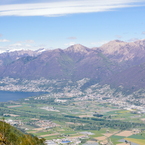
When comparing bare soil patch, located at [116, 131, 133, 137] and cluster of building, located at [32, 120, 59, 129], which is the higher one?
cluster of building, located at [32, 120, 59, 129]

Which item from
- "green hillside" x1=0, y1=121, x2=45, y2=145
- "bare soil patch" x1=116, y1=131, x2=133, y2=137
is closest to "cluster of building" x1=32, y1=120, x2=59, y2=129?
"bare soil patch" x1=116, y1=131, x2=133, y2=137

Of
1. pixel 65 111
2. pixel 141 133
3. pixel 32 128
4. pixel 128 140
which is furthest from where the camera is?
pixel 65 111

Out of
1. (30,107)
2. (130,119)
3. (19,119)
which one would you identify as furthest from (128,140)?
(30,107)

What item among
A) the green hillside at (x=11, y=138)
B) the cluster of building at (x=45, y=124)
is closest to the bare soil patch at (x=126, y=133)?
the cluster of building at (x=45, y=124)

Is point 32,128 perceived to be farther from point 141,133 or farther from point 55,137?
point 141,133

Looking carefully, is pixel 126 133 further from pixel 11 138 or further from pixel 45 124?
pixel 11 138

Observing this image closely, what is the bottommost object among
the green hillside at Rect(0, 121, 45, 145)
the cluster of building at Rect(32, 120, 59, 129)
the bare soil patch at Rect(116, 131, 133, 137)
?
the bare soil patch at Rect(116, 131, 133, 137)

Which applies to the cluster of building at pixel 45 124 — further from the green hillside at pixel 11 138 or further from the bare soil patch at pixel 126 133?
the green hillside at pixel 11 138

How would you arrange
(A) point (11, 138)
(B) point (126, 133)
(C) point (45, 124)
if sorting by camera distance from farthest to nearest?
1. (C) point (45, 124)
2. (B) point (126, 133)
3. (A) point (11, 138)

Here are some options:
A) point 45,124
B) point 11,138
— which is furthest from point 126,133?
point 11,138

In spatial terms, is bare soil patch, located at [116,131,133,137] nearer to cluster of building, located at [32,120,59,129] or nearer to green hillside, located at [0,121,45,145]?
cluster of building, located at [32,120,59,129]

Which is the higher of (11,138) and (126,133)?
(11,138)
